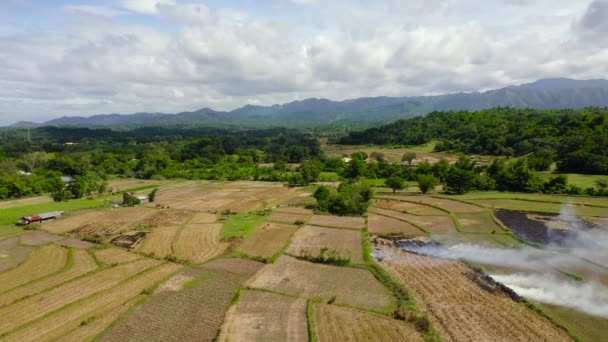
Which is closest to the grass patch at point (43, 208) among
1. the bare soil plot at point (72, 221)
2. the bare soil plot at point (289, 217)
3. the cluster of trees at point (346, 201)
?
the bare soil plot at point (72, 221)

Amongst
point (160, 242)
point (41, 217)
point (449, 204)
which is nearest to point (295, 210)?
point (160, 242)

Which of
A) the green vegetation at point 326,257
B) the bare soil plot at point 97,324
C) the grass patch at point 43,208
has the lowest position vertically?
the grass patch at point 43,208

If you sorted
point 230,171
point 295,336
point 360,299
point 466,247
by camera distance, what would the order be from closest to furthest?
point 295,336 → point 360,299 → point 466,247 → point 230,171

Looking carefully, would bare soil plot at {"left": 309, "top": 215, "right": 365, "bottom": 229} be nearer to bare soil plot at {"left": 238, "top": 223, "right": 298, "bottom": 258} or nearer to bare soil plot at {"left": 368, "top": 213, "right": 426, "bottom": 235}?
bare soil plot at {"left": 368, "top": 213, "right": 426, "bottom": 235}

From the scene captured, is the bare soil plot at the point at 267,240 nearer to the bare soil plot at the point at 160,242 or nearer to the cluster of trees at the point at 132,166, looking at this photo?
the bare soil plot at the point at 160,242

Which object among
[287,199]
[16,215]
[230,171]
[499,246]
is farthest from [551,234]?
[230,171]

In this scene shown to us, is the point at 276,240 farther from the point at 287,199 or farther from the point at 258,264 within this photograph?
Answer: the point at 287,199
